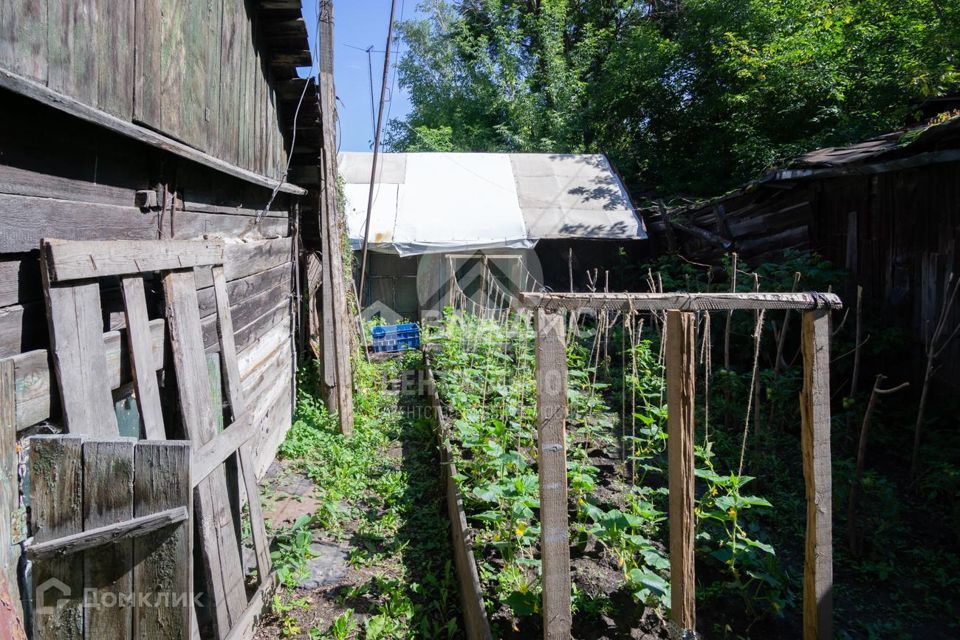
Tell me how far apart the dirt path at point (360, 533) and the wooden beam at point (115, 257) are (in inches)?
83.3

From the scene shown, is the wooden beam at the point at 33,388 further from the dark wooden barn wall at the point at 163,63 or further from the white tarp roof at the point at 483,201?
the white tarp roof at the point at 483,201

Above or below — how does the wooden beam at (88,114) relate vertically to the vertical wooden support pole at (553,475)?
above

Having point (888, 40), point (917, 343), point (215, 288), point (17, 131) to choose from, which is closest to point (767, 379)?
point (917, 343)

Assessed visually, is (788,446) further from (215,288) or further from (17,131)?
(17,131)

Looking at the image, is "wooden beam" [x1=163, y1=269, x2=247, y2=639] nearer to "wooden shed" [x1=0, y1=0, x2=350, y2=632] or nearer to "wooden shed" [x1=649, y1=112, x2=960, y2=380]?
"wooden shed" [x1=0, y1=0, x2=350, y2=632]

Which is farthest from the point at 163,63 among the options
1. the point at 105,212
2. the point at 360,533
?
the point at 360,533

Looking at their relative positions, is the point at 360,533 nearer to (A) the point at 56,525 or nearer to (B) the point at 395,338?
(A) the point at 56,525

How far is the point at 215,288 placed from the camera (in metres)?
3.87

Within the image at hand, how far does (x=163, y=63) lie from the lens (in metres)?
3.53

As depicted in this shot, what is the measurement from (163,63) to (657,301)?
3033mm

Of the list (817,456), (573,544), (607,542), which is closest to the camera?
(817,456)

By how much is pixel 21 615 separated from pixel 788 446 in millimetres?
6266

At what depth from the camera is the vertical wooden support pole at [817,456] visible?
10.2 feet

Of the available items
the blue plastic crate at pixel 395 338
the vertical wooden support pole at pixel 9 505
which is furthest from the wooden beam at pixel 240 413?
the blue plastic crate at pixel 395 338
